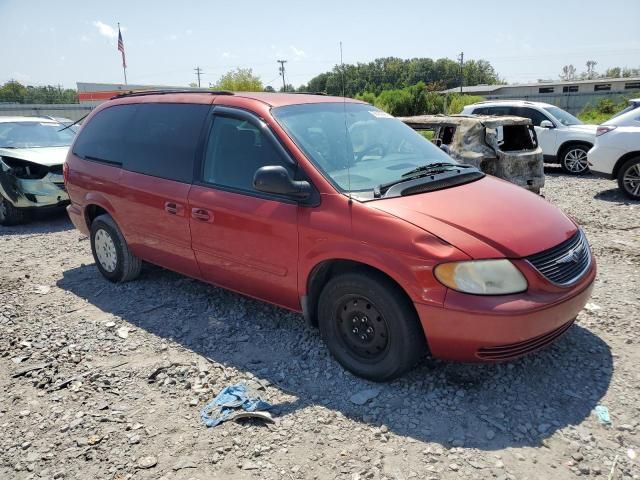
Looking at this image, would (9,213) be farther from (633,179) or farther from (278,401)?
(633,179)

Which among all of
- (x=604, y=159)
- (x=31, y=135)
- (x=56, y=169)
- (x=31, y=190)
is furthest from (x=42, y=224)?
(x=604, y=159)

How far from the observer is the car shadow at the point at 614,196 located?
8480 millimetres

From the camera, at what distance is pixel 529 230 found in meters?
3.04

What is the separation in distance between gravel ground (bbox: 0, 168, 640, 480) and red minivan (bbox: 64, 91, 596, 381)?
33 centimetres

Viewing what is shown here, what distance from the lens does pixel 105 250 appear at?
201 inches

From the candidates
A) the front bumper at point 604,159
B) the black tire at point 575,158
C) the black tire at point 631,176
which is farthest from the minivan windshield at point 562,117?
the black tire at point 631,176

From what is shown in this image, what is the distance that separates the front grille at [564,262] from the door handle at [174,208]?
2622mm

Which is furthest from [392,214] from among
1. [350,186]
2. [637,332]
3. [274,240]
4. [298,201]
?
[637,332]

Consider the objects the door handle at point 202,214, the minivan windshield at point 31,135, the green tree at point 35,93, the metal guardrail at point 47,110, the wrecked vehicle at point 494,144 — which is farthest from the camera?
the green tree at point 35,93

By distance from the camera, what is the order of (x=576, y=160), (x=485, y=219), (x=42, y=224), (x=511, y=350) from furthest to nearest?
1. (x=576, y=160)
2. (x=42, y=224)
3. (x=485, y=219)
4. (x=511, y=350)

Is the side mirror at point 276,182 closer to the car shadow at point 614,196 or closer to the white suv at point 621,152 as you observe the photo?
the car shadow at point 614,196

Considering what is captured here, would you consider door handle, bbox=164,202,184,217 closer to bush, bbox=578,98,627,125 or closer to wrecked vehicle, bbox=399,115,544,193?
wrecked vehicle, bbox=399,115,544,193

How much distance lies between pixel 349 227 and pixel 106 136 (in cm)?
309

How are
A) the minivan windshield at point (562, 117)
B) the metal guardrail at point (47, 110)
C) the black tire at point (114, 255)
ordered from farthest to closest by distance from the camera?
the metal guardrail at point (47, 110) < the minivan windshield at point (562, 117) < the black tire at point (114, 255)
